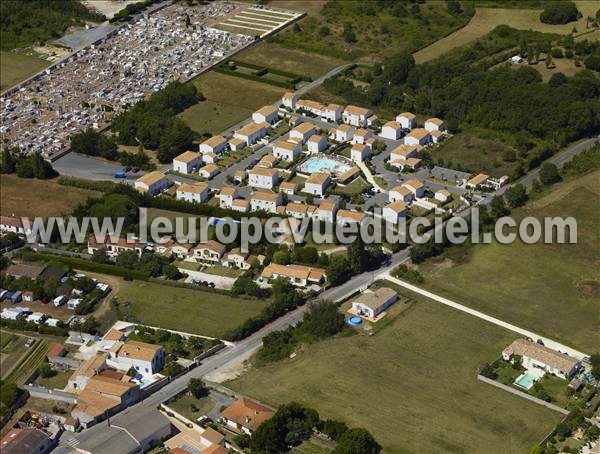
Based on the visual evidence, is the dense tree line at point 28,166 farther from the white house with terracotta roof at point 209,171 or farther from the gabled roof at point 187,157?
the white house with terracotta roof at point 209,171

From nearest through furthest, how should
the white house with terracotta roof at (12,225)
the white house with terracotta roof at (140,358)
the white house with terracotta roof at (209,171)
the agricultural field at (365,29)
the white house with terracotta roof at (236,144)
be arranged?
the white house with terracotta roof at (140,358) < the white house with terracotta roof at (12,225) < the white house with terracotta roof at (209,171) < the white house with terracotta roof at (236,144) < the agricultural field at (365,29)

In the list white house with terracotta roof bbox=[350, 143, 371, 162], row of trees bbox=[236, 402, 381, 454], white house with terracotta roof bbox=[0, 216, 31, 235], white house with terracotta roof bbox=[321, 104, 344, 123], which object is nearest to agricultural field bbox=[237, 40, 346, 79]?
white house with terracotta roof bbox=[321, 104, 344, 123]

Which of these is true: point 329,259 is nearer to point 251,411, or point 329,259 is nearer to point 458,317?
point 458,317

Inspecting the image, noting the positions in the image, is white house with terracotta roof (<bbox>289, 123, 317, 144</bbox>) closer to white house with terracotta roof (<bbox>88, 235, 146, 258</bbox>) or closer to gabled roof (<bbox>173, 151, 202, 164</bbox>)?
gabled roof (<bbox>173, 151, 202, 164</bbox>)

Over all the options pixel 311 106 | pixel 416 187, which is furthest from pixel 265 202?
pixel 311 106

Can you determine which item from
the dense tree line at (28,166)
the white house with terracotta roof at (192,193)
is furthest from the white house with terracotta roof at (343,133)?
the dense tree line at (28,166)

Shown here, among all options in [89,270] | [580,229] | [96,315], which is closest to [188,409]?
[96,315]
